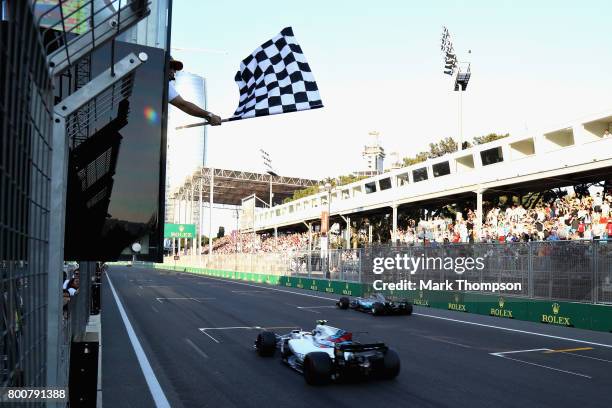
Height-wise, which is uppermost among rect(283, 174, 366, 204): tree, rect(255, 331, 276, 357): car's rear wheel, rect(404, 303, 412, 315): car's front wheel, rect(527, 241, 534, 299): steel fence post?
rect(283, 174, 366, 204): tree

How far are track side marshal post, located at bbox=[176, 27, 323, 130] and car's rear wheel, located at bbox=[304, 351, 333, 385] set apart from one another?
13.0 feet

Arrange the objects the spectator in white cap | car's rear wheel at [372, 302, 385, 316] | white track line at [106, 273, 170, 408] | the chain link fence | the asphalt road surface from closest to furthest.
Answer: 1. the chain link fence
2. the spectator in white cap
3. white track line at [106, 273, 170, 408]
4. the asphalt road surface
5. car's rear wheel at [372, 302, 385, 316]

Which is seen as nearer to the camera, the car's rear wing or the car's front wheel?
the car's rear wing

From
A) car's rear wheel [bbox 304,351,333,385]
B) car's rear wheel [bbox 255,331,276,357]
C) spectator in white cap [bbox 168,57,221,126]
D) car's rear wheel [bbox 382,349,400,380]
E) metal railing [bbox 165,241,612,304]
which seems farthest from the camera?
metal railing [bbox 165,241,612,304]

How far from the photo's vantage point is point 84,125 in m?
3.75

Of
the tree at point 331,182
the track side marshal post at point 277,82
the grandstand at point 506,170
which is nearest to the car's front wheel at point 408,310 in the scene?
the grandstand at point 506,170

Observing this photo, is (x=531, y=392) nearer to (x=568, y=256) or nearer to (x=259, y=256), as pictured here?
(x=568, y=256)

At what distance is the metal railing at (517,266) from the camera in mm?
14562

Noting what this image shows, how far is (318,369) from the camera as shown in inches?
316

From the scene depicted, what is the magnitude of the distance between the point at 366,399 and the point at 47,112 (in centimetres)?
608

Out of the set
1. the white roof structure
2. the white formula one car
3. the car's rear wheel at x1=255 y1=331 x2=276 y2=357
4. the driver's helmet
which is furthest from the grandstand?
the car's rear wheel at x1=255 y1=331 x2=276 y2=357
